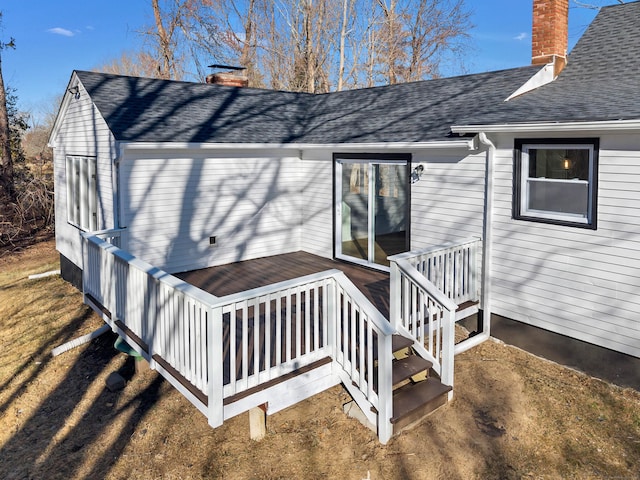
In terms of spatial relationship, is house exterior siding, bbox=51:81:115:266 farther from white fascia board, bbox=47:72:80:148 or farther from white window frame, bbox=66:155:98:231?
white window frame, bbox=66:155:98:231

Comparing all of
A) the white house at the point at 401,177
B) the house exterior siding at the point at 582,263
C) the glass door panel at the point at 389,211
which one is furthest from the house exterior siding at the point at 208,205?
the house exterior siding at the point at 582,263

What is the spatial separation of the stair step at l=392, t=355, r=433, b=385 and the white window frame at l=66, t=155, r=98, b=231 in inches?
253

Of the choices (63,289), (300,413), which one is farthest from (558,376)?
(63,289)

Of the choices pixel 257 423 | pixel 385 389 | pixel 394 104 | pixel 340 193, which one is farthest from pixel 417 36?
pixel 257 423

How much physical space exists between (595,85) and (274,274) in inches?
227

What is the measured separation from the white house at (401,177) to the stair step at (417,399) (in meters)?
0.26

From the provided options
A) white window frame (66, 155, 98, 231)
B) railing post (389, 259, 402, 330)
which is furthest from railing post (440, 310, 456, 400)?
white window frame (66, 155, 98, 231)

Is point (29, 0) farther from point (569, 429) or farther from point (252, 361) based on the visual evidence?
point (569, 429)

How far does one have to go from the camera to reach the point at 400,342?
5.27 m

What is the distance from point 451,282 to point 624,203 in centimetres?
214

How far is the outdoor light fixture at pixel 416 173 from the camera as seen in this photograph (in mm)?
7676

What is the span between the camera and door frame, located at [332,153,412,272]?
7.99 metres

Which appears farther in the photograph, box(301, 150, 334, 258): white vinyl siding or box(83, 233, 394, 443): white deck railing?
box(301, 150, 334, 258): white vinyl siding

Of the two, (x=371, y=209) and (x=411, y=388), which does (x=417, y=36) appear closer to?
(x=371, y=209)
